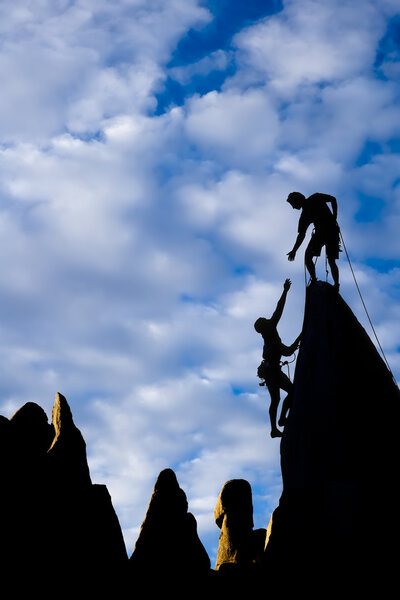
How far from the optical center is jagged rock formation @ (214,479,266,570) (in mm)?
15602

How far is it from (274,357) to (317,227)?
13.7 feet

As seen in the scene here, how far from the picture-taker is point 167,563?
533 inches

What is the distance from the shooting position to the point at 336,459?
47.1 feet

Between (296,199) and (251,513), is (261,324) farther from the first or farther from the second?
(251,513)

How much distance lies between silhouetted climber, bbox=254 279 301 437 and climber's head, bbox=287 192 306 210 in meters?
2.32

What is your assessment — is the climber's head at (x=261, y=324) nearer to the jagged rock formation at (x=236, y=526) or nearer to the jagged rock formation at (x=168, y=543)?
the jagged rock formation at (x=236, y=526)

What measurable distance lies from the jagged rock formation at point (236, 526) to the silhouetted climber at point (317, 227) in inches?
252

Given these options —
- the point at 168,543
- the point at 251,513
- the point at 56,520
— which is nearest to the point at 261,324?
the point at 251,513

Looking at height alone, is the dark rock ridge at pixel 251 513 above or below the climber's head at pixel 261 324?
below

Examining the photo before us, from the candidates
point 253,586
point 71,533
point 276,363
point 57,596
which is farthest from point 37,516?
point 276,363

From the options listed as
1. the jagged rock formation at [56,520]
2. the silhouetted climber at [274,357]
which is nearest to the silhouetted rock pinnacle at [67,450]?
the jagged rock formation at [56,520]

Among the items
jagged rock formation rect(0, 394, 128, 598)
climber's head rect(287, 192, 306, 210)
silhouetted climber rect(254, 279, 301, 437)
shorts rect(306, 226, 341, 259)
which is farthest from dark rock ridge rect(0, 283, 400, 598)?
climber's head rect(287, 192, 306, 210)

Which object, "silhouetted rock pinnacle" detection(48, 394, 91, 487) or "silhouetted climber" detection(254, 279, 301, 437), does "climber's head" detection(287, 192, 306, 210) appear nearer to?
"silhouetted climber" detection(254, 279, 301, 437)

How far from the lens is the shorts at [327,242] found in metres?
18.2
